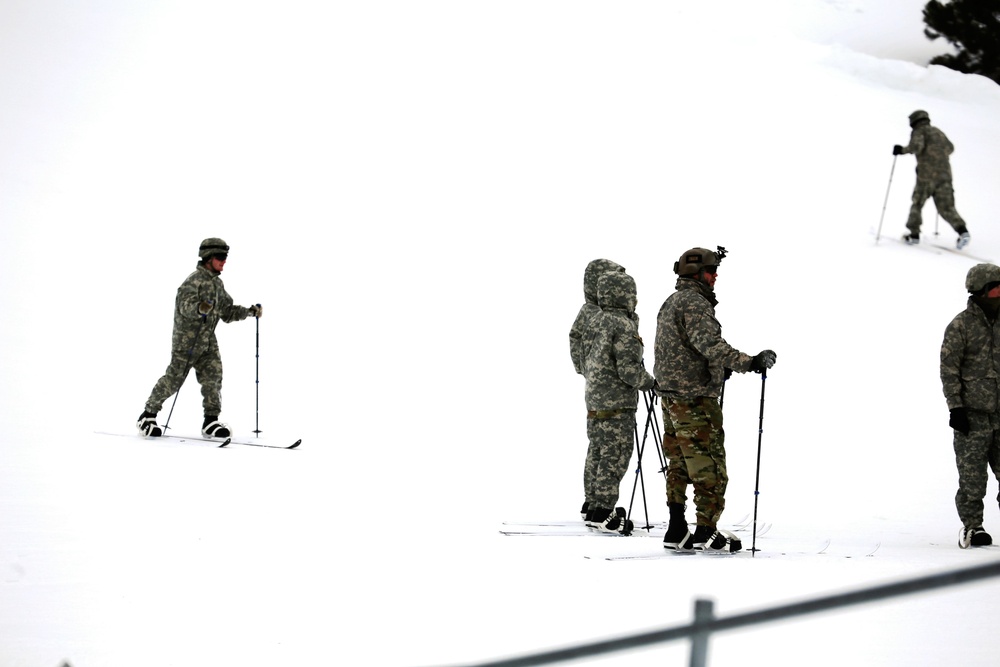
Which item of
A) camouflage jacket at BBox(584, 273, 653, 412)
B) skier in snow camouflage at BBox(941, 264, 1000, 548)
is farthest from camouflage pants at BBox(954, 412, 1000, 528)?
camouflage jacket at BBox(584, 273, 653, 412)

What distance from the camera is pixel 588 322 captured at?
8.66m

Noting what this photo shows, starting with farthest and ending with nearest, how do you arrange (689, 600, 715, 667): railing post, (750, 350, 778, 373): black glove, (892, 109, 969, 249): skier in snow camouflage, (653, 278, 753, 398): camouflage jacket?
(892, 109, 969, 249): skier in snow camouflage
(653, 278, 753, 398): camouflage jacket
(750, 350, 778, 373): black glove
(689, 600, 715, 667): railing post

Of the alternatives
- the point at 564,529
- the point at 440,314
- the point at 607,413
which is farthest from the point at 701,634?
the point at 440,314

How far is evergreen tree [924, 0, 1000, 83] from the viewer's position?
40.6 m

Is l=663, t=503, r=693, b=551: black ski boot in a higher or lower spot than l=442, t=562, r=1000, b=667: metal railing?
lower

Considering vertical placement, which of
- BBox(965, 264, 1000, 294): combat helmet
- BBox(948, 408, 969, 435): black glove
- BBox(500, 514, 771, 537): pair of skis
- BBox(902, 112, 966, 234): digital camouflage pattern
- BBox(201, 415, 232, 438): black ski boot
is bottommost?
BBox(500, 514, 771, 537): pair of skis

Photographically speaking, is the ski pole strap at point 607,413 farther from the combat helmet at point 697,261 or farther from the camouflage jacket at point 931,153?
the camouflage jacket at point 931,153

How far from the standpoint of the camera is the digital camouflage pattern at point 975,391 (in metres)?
8.12

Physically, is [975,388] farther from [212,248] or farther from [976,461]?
[212,248]

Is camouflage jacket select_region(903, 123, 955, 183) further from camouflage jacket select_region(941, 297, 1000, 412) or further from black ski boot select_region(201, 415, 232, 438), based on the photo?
black ski boot select_region(201, 415, 232, 438)

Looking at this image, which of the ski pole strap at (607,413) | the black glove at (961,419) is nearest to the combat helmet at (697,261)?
the ski pole strap at (607,413)

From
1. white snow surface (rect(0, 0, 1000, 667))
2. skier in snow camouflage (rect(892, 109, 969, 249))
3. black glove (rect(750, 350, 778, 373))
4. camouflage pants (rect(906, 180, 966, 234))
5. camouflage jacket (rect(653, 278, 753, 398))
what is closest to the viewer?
white snow surface (rect(0, 0, 1000, 667))

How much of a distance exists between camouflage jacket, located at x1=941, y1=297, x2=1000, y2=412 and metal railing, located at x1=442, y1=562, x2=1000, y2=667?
619cm

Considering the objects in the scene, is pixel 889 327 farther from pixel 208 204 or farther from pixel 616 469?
pixel 208 204
